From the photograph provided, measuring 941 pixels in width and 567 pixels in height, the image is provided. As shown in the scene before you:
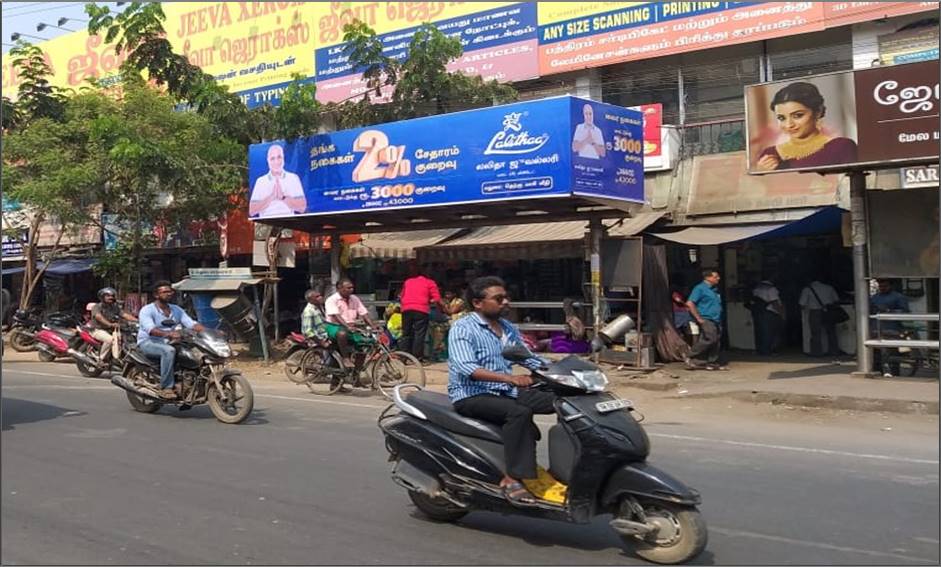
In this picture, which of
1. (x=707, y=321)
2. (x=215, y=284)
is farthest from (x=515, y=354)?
(x=215, y=284)

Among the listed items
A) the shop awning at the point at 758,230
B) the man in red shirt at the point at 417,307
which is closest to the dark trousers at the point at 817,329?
the shop awning at the point at 758,230

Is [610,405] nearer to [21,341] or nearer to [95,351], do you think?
[95,351]

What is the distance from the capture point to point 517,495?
489cm

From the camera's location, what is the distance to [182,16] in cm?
2558

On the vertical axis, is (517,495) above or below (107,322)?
below

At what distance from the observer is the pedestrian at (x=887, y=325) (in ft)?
39.5

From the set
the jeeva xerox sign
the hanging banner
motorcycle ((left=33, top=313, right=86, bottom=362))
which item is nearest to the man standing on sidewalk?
the jeeva xerox sign

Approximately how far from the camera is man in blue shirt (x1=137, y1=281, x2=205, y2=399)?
963 centimetres

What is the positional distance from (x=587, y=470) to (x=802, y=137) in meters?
8.53

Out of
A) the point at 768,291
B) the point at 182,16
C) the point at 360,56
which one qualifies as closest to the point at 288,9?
the point at 182,16

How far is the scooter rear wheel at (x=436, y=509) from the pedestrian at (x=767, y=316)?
11.6 meters

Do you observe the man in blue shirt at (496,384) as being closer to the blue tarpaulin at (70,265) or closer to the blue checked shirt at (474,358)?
the blue checked shirt at (474,358)

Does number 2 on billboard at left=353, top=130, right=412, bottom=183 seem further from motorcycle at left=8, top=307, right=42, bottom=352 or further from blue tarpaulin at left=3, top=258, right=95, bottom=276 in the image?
blue tarpaulin at left=3, top=258, right=95, bottom=276

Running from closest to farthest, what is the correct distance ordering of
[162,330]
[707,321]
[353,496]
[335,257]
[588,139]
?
1. [353,496]
2. [162,330]
3. [588,139]
4. [707,321]
5. [335,257]
